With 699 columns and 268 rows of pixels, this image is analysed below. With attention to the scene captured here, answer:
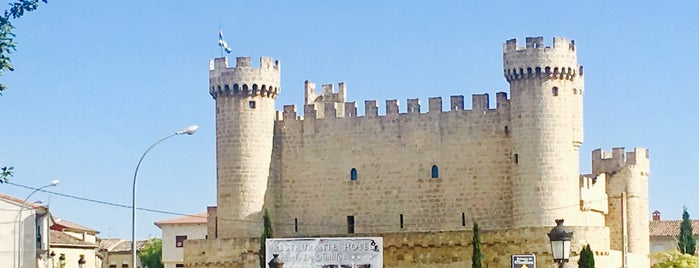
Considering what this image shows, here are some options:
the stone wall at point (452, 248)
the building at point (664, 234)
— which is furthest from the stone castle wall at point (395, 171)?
the building at point (664, 234)

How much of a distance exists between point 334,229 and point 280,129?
5.09 meters

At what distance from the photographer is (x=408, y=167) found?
57938 mm

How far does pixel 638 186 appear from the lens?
2466 inches

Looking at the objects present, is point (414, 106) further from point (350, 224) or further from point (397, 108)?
point (350, 224)

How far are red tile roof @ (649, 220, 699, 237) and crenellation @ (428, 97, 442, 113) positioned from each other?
1878 inches

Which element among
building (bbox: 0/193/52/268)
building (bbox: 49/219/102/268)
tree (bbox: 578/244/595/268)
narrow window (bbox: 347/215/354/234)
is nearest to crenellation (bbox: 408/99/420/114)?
narrow window (bbox: 347/215/354/234)

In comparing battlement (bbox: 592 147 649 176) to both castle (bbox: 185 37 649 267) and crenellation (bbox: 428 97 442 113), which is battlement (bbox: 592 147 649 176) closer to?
castle (bbox: 185 37 649 267)

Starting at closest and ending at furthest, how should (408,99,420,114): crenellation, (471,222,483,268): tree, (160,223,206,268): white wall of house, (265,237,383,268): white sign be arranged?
(265,237,383,268): white sign, (471,222,483,268): tree, (408,99,420,114): crenellation, (160,223,206,268): white wall of house

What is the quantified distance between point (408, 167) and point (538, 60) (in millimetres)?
7321

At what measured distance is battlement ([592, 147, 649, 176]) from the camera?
62750 millimetres

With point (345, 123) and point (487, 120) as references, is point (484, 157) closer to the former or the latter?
point (487, 120)

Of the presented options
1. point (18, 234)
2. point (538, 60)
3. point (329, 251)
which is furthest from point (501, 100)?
point (18, 234)

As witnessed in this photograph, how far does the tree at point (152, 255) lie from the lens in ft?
315

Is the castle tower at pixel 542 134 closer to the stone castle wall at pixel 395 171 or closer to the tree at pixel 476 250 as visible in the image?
the stone castle wall at pixel 395 171
